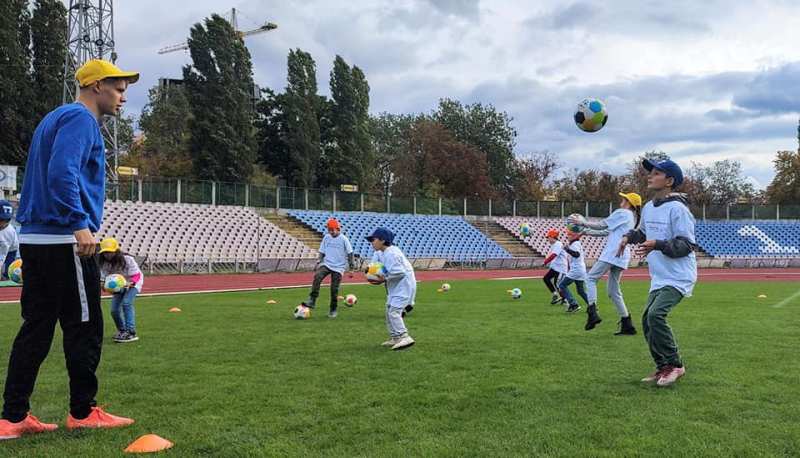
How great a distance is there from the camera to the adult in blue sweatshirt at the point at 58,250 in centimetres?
397

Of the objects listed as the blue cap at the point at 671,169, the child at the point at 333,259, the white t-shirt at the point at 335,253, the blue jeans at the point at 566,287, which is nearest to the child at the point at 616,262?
the blue jeans at the point at 566,287

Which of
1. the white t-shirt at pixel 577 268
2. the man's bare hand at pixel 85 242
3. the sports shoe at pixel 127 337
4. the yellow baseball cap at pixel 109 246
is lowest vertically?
the sports shoe at pixel 127 337

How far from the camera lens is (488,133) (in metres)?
68.7

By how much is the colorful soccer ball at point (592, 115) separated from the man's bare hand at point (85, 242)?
8.55 metres

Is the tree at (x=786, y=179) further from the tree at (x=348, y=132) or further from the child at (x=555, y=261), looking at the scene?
the child at (x=555, y=261)

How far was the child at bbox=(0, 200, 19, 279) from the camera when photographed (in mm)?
6742

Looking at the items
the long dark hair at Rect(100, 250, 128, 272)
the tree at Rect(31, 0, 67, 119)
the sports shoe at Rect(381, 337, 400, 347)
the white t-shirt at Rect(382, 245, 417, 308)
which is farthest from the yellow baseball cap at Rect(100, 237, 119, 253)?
the tree at Rect(31, 0, 67, 119)

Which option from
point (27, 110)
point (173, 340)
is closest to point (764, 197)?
point (27, 110)

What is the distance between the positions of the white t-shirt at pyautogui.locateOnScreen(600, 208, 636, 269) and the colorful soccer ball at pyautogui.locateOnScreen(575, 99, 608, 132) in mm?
1727

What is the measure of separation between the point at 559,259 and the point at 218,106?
30.9 m

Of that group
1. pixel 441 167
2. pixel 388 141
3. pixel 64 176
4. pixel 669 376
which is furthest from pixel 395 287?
pixel 388 141

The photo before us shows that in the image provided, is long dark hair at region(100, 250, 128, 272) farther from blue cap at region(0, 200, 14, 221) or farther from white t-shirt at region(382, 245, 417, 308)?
white t-shirt at region(382, 245, 417, 308)

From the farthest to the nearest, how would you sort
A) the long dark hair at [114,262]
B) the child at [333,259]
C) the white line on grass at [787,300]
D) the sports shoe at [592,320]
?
the white line on grass at [787,300]
the child at [333,259]
the sports shoe at [592,320]
the long dark hair at [114,262]

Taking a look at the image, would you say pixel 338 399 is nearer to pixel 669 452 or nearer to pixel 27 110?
pixel 669 452
